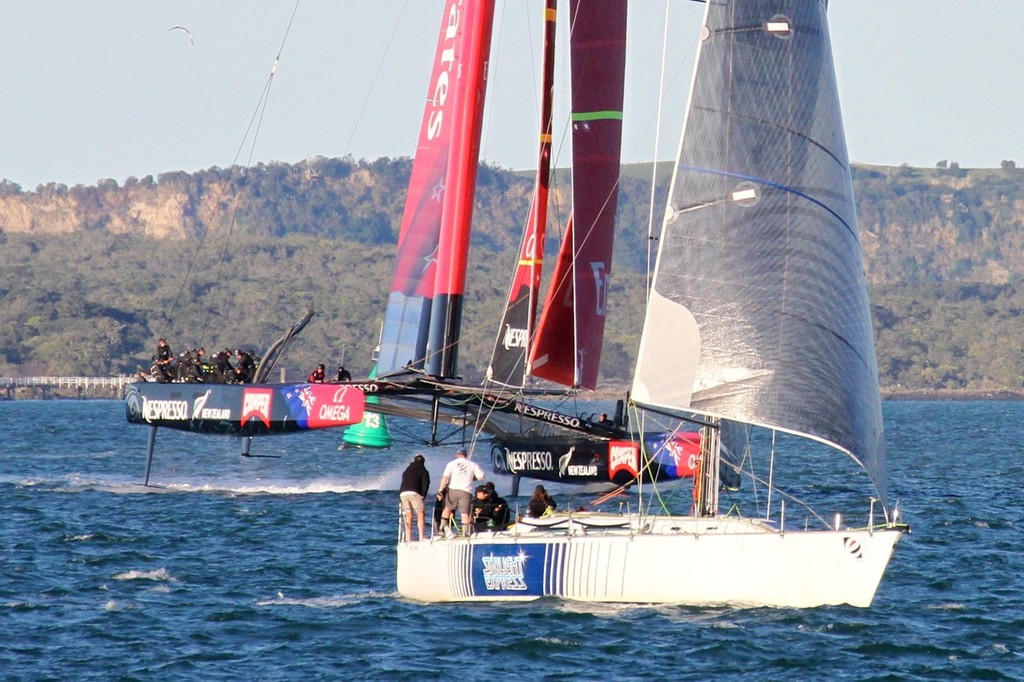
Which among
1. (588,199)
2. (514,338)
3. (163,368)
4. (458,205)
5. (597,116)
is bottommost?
(163,368)

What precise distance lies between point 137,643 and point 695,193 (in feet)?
22.5

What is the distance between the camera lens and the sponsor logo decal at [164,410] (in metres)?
29.4

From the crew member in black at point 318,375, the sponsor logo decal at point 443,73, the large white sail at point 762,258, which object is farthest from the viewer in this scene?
the sponsor logo decal at point 443,73

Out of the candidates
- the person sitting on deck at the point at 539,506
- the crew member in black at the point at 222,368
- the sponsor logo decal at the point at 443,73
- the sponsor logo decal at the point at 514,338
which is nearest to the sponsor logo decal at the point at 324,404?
the crew member in black at the point at 222,368

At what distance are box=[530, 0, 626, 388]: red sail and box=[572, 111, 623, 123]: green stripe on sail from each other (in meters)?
0.02

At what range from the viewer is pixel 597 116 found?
90.2 ft

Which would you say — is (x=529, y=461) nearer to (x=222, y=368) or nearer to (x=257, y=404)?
(x=257, y=404)

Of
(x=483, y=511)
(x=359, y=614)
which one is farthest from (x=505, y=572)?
(x=359, y=614)

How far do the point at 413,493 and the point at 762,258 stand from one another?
4.99 m

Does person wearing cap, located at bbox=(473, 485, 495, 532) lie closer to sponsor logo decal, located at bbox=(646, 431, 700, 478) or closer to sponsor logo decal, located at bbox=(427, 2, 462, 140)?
sponsor logo decal, located at bbox=(646, 431, 700, 478)

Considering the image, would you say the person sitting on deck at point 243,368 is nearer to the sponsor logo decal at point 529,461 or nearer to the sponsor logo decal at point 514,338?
the sponsor logo decal at point 514,338

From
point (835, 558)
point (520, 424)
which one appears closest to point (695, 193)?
point (835, 558)

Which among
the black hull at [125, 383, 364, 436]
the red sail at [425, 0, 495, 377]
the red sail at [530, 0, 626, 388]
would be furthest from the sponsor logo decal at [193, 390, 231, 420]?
the red sail at [530, 0, 626, 388]

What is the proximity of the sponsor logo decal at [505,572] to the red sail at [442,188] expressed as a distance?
11912mm
